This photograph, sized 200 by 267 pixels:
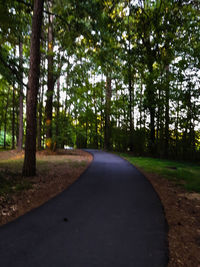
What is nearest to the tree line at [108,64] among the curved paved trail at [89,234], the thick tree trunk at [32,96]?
the thick tree trunk at [32,96]

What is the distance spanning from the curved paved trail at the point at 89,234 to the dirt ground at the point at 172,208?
0.22m

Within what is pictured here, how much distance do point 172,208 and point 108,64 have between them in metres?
9.73

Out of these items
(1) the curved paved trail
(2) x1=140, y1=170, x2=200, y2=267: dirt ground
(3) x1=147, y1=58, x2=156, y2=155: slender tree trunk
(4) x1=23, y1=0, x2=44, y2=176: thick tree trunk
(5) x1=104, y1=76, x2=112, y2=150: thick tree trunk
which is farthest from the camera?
(5) x1=104, y1=76, x2=112, y2=150: thick tree trunk

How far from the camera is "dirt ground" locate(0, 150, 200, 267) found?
9.40ft

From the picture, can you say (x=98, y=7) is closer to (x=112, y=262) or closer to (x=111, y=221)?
(x=111, y=221)

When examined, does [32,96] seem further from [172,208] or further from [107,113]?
[107,113]

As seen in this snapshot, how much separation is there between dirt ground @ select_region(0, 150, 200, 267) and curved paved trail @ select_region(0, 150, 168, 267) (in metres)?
0.22

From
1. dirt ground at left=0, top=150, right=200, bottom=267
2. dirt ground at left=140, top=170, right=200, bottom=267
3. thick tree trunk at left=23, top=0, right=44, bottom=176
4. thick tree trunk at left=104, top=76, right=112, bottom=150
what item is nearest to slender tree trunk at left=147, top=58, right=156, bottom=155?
thick tree trunk at left=104, top=76, right=112, bottom=150

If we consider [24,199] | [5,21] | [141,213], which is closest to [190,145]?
[141,213]

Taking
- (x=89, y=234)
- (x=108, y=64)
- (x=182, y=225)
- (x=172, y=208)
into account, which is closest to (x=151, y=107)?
(x=108, y=64)

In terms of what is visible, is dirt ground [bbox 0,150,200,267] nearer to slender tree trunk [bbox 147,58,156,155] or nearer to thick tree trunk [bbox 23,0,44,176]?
thick tree trunk [bbox 23,0,44,176]

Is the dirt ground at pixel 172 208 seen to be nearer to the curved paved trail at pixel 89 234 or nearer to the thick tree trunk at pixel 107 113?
the curved paved trail at pixel 89 234

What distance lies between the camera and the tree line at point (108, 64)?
28.9ft

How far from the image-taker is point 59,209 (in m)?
4.60
